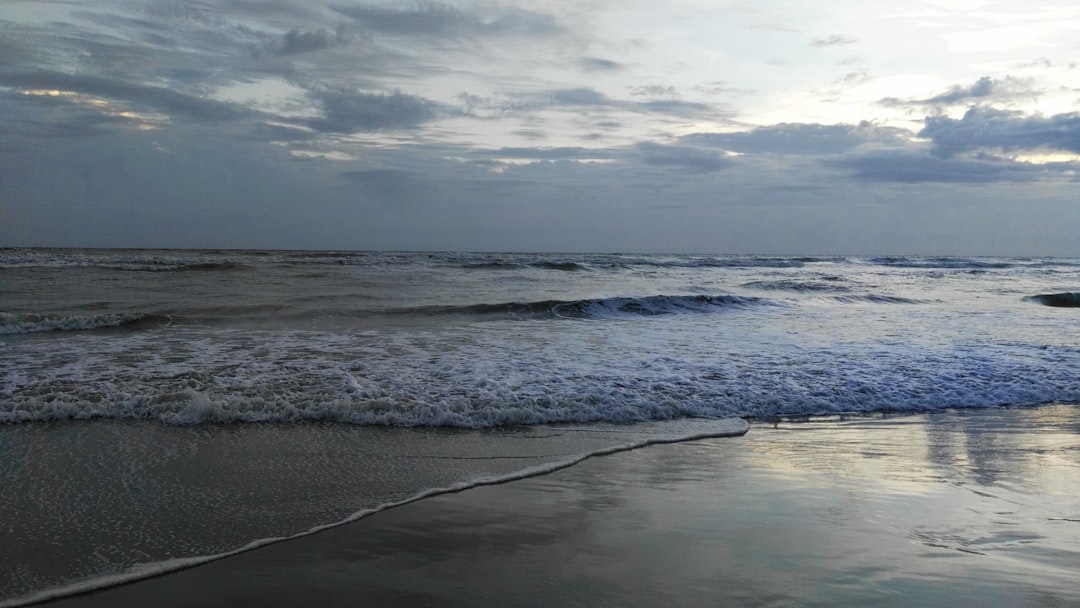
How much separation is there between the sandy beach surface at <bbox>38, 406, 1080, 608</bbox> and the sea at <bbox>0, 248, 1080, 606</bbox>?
34 centimetres

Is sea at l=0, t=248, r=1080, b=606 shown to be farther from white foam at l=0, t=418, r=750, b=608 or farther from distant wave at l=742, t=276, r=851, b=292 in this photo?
distant wave at l=742, t=276, r=851, b=292

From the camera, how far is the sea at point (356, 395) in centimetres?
402

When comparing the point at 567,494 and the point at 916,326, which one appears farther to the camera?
the point at 916,326

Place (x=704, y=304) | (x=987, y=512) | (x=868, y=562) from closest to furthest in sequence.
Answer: (x=868, y=562) < (x=987, y=512) < (x=704, y=304)

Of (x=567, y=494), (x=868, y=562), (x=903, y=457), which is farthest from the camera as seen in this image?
(x=903, y=457)

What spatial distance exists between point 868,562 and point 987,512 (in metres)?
1.38

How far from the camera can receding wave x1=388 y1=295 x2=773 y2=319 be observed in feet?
51.8

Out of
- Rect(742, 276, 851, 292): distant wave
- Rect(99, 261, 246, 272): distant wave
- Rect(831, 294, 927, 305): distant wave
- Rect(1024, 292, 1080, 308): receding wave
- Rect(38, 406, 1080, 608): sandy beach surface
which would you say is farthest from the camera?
Rect(99, 261, 246, 272): distant wave

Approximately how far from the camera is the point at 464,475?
4859 millimetres

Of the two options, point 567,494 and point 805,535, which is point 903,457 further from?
point 567,494

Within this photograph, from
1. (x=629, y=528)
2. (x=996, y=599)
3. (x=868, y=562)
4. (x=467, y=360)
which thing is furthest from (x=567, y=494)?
(x=467, y=360)

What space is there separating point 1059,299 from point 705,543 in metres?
23.7

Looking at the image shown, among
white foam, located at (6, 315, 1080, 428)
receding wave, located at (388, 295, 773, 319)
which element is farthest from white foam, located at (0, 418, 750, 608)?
receding wave, located at (388, 295, 773, 319)

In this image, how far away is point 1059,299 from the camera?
21.4 m
